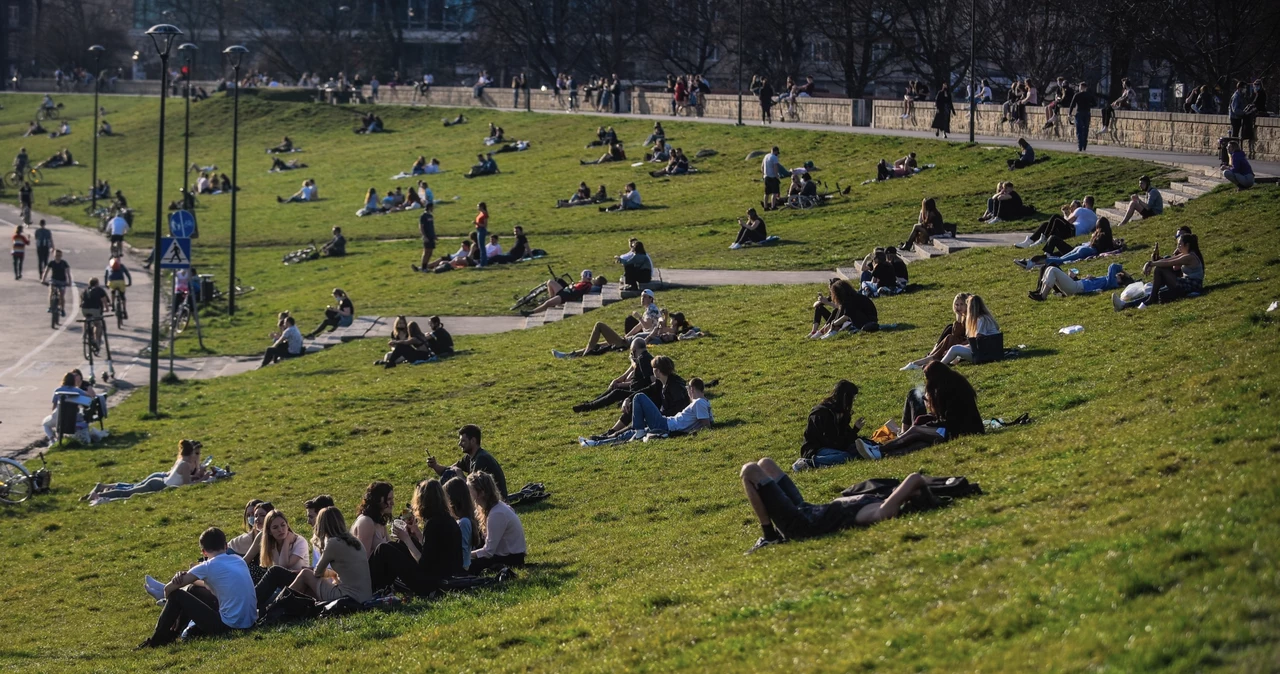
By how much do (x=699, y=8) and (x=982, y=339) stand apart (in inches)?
2796

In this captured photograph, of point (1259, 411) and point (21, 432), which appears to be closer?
point (1259, 411)

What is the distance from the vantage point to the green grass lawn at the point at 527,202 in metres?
34.8

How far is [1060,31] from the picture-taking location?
2477 inches

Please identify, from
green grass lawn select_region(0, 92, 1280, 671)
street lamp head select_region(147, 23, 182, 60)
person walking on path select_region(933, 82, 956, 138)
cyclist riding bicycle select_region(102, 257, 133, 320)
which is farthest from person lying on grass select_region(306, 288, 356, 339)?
person walking on path select_region(933, 82, 956, 138)

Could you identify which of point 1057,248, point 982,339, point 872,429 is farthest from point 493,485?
point 1057,248

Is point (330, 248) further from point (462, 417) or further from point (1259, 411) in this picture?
point (1259, 411)

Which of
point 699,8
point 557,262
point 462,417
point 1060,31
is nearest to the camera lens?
point 462,417

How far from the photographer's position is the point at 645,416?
60.3 feet

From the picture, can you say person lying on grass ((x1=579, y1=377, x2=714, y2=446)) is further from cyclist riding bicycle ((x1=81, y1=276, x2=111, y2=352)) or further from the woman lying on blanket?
cyclist riding bicycle ((x1=81, y1=276, x2=111, y2=352))

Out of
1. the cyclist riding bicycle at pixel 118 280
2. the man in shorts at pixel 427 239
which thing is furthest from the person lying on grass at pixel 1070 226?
the cyclist riding bicycle at pixel 118 280

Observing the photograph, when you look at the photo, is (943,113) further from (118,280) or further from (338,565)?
(338,565)

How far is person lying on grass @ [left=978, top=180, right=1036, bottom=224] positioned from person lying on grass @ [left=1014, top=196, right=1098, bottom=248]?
4.79 meters

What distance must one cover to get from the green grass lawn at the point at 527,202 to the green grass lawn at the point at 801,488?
4800 millimetres

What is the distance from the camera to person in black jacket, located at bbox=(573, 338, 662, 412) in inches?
794
